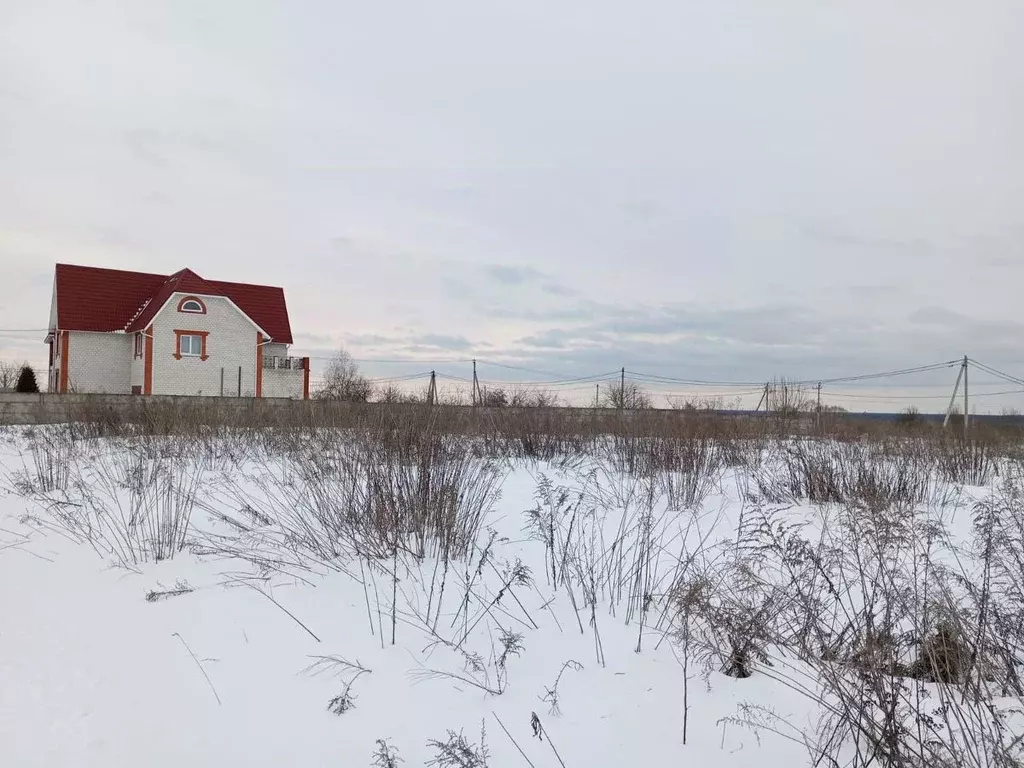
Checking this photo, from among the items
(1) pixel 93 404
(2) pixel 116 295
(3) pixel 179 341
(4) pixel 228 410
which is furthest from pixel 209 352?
(4) pixel 228 410

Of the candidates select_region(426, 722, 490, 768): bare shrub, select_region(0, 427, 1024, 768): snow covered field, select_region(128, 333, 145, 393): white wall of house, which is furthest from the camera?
select_region(128, 333, 145, 393): white wall of house

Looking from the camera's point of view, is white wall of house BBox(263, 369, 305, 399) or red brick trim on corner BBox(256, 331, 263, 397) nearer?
red brick trim on corner BBox(256, 331, 263, 397)

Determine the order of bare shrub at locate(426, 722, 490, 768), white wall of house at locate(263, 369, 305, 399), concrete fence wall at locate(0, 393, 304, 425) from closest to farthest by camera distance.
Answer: bare shrub at locate(426, 722, 490, 768), concrete fence wall at locate(0, 393, 304, 425), white wall of house at locate(263, 369, 305, 399)

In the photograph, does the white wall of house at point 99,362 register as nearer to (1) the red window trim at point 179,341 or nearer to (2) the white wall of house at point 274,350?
(1) the red window trim at point 179,341

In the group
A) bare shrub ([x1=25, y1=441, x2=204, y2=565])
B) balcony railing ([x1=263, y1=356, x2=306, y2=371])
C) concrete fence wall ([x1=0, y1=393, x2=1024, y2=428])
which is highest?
balcony railing ([x1=263, y1=356, x2=306, y2=371])

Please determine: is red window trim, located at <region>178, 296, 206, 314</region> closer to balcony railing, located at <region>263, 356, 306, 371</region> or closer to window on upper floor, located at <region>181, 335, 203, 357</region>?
window on upper floor, located at <region>181, 335, 203, 357</region>

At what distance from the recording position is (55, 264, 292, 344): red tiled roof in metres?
26.3

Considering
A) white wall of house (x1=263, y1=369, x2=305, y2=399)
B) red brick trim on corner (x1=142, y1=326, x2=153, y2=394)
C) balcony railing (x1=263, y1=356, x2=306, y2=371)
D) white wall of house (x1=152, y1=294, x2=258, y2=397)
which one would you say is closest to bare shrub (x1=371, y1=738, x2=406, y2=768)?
white wall of house (x1=152, y1=294, x2=258, y2=397)

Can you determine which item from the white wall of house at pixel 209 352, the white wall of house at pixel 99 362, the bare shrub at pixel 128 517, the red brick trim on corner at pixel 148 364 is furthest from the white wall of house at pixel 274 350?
the bare shrub at pixel 128 517

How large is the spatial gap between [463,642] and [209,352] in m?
27.3

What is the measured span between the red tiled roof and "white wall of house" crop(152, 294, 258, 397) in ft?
1.66

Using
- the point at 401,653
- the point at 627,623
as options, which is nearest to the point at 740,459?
the point at 627,623

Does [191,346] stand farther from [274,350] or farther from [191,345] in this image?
[274,350]

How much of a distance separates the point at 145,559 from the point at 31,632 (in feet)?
3.65
